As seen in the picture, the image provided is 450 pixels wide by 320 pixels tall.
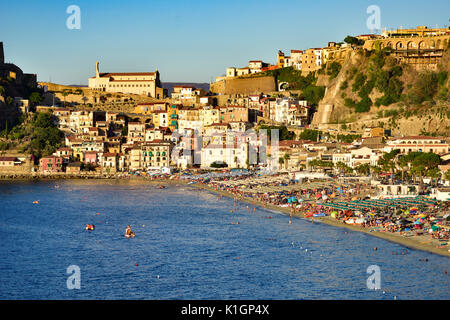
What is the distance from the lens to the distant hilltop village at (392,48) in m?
68.8

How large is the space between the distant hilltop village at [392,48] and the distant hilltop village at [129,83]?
10.7m

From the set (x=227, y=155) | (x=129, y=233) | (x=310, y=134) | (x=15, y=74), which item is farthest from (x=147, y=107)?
(x=129, y=233)

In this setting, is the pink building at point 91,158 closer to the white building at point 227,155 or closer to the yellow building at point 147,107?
the white building at point 227,155

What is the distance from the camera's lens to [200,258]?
1046 inches

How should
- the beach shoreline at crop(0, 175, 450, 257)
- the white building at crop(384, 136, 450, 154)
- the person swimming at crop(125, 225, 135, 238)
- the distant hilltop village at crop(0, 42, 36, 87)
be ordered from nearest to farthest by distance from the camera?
the beach shoreline at crop(0, 175, 450, 257), the person swimming at crop(125, 225, 135, 238), the white building at crop(384, 136, 450, 154), the distant hilltop village at crop(0, 42, 36, 87)

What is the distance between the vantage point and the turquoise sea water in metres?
21.6

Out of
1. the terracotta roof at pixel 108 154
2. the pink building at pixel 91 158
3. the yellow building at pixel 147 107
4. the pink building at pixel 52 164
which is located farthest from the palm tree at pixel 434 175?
the yellow building at pixel 147 107

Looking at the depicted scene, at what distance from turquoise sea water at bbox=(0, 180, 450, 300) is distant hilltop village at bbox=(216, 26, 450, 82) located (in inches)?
1417

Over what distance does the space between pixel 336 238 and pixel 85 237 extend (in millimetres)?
12733

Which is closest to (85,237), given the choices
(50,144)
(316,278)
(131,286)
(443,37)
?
(131,286)

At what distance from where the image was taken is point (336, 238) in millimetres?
30016

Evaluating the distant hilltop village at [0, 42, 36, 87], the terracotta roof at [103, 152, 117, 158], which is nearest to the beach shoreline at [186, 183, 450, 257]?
the terracotta roof at [103, 152, 117, 158]

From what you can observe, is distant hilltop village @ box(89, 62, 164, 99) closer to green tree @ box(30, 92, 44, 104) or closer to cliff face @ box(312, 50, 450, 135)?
green tree @ box(30, 92, 44, 104)
